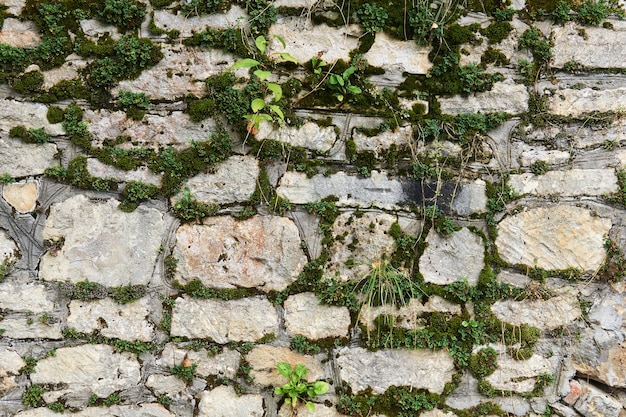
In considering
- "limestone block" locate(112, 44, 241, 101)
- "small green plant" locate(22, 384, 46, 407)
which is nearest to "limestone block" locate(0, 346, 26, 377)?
"small green plant" locate(22, 384, 46, 407)

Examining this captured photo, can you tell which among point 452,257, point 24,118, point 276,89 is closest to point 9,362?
point 24,118

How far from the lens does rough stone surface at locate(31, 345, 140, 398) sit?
2.34 m

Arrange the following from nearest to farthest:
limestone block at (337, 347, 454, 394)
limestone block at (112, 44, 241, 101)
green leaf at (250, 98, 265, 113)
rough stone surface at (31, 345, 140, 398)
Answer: green leaf at (250, 98, 265, 113) < limestone block at (112, 44, 241, 101) < rough stone surface at (31, 345, 140, 398) < limestone block at (337, 347, 454, 394)

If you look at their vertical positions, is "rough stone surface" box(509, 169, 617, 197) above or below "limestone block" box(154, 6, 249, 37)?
below

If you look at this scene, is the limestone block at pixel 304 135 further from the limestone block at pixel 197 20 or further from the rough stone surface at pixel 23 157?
the rough stone surface at pixel 23 157

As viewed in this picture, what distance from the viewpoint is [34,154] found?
223 cm

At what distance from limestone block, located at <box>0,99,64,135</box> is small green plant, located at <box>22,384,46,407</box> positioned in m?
1.24

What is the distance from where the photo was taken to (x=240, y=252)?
7.80 feet

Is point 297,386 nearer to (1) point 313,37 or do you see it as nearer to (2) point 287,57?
(2) point 287,57

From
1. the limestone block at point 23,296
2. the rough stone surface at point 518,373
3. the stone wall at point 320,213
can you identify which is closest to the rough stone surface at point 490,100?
the stone wall at point 320,213

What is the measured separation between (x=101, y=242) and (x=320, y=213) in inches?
48.3

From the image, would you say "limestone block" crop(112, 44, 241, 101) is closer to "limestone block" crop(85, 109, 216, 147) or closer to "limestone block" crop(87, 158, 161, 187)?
"limestone block" crop(85, 109, 216, 147)

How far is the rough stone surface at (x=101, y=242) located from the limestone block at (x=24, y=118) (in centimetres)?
37

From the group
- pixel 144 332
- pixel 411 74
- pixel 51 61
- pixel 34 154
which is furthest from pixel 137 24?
pixel 144 332
